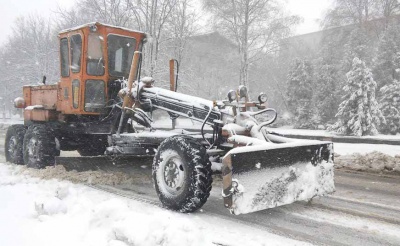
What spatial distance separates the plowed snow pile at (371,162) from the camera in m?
7.48

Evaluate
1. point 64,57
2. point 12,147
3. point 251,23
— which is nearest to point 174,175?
point 64,57

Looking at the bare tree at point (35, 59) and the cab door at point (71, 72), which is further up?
the bare tree at point (35, 59)

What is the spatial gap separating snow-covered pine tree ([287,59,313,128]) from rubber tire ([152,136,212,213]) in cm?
2589

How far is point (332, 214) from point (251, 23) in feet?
86.0

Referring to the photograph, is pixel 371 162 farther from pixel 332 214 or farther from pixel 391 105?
pixel 391 105

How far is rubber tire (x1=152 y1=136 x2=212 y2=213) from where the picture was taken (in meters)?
4.23

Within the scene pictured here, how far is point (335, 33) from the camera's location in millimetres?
34312

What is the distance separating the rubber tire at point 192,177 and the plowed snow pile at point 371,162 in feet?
15.6

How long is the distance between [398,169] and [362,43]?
80.1ft

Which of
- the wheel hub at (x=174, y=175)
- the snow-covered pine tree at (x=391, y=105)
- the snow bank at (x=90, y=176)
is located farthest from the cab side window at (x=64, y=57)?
the snow-covered pine tree at (x=391, y=105)

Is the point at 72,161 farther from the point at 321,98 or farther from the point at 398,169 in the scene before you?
the point at 321,98

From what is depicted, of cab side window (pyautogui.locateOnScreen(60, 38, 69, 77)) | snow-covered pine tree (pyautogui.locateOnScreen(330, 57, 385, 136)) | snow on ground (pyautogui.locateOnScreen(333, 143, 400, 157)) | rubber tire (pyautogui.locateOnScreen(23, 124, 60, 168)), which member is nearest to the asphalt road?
rubber tire (pyautogui.locateOnScreen(23, 124, 60, 168))

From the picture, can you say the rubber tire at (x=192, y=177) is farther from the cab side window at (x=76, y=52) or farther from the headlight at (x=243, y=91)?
the cab side window at (x=76, y=52)

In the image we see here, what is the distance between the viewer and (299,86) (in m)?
30.3
